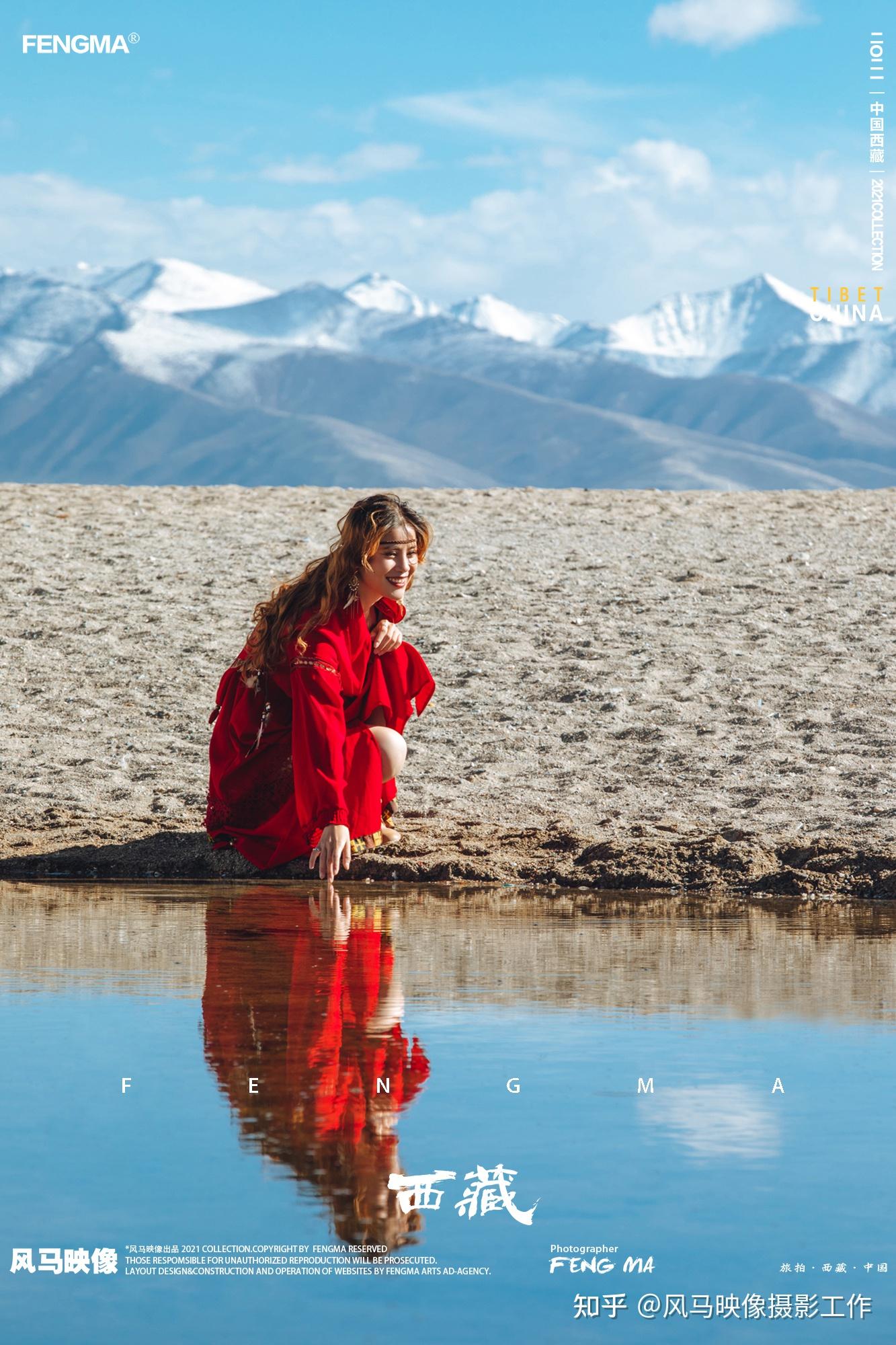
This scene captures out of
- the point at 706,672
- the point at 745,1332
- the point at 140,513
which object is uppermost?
the point at 140,513

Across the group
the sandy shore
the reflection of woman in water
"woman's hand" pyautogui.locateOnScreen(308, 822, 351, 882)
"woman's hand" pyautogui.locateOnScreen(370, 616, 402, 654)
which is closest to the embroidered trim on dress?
"woman's hand" pyautogui.locateOnScreen(370, 616, 402, 654)

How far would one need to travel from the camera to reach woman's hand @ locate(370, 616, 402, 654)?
19.3 ft

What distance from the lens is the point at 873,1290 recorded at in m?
2.23

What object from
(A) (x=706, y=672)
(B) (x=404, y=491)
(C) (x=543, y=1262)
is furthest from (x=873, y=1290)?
(B) (x=404, y=491)

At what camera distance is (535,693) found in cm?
904

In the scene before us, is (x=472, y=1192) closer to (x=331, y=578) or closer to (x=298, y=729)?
(x=298, y=729)

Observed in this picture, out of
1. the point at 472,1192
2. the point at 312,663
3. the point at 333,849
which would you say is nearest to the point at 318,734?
the point at 312,663

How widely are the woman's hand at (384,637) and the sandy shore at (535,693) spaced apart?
33.3 inches

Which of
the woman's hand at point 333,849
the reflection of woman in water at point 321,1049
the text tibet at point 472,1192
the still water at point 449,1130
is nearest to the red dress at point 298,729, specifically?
the woman's hand at point 333,849

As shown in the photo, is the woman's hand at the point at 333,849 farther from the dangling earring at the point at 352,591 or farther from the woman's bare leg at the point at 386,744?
the dangling earring at the point at 352,591

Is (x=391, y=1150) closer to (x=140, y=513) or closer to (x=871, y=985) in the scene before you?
(x=871, y=985)

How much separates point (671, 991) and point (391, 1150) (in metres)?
1.53

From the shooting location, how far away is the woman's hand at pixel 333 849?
5.21 m

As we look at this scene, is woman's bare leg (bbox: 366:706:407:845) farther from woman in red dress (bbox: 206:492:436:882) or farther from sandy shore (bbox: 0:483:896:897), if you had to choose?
sandy shore (bbox: 0:483:896:897)
